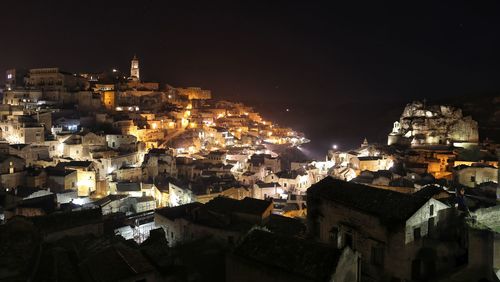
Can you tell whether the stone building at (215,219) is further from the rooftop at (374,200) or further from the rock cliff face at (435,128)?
the rock cliff face at (435,128)

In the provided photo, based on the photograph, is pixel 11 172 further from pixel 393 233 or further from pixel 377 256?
pixel 393 233

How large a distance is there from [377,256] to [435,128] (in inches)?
1525

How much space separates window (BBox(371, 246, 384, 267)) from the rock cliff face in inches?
1435

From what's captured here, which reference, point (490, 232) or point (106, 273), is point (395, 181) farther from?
point (106, 273)

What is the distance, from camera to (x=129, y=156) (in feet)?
118

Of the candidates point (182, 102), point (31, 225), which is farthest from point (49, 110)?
point (31, 225)

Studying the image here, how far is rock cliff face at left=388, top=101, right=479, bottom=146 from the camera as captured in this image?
46969 millimetres

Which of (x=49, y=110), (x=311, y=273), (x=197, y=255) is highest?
(x=49, y=110)

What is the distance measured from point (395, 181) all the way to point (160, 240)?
20.0 meters

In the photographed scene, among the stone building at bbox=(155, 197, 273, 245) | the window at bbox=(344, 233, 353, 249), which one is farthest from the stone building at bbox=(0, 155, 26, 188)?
the window at bbox=(344, 233, 353, 249)

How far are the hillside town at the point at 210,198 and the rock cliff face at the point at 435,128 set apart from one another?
0.16 metres

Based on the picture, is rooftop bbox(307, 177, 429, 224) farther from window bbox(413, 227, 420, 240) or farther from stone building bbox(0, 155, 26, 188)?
stone building bbox(0, 155, 26, 188)

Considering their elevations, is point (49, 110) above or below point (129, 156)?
above

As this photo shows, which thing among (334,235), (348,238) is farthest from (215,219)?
(348,238)
